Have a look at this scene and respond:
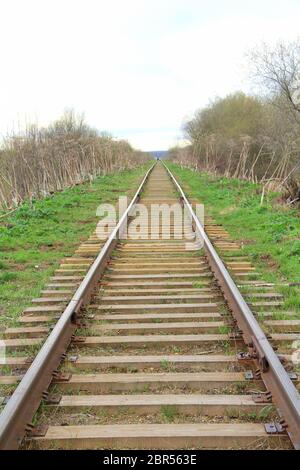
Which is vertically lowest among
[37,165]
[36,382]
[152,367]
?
[152,367]

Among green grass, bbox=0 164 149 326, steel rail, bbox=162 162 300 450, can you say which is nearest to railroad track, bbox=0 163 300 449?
steel rail, bbox=162 162 300 450

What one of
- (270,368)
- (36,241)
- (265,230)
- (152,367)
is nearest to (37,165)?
(36,241)

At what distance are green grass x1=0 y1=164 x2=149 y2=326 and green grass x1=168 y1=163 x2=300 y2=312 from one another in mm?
3020

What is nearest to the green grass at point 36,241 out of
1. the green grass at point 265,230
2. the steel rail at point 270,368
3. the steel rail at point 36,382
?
the steel rail at point 36,382

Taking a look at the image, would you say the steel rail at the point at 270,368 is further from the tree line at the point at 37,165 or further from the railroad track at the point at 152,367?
the tree line at the point at 37,165

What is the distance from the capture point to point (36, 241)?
9.05 m

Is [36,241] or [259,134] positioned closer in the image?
[36,241]

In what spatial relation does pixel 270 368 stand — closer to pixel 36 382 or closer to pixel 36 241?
pixel 36 382

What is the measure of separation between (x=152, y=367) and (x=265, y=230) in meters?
6.39

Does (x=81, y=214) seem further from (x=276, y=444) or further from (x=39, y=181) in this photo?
(x=276, y=444)

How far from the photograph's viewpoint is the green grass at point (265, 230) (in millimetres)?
6652

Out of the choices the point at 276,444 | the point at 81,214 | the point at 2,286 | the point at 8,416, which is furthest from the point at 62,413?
the point at 81,214

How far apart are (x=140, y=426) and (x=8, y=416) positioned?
793mm

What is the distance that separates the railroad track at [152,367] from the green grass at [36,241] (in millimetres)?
398
